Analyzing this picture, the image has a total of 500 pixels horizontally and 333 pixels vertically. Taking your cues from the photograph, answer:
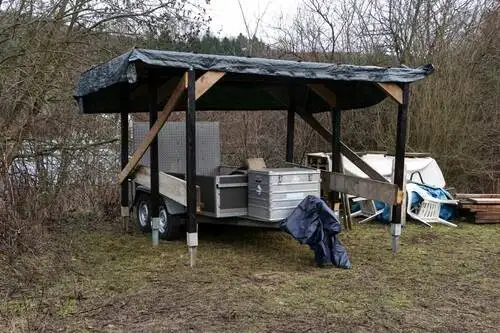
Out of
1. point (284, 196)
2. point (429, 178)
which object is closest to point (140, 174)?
point (284, 196)

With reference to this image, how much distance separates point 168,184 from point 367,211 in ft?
14.4

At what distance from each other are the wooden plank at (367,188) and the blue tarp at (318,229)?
1.06 meters

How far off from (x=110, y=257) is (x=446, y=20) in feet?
35.5

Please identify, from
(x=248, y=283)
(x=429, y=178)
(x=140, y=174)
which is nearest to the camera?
(x=248, y=283)

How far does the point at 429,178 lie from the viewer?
11242mm

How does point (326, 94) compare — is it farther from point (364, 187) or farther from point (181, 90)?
point (181, 90)

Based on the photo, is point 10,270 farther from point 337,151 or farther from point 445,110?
point 445,110

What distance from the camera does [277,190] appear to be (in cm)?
720

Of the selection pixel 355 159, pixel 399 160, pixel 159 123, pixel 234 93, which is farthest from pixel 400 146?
pixel 234 93

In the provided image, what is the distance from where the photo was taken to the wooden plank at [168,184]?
7191 millimetres

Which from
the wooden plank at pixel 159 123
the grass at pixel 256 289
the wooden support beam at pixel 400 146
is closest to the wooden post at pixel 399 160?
the wooden support beam at pixel 400 146

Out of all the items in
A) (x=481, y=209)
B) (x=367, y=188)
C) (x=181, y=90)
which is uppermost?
(x=181, y=90)

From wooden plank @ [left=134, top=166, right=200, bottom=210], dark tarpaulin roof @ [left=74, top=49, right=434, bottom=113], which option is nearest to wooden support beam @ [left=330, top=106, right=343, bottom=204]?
dark tarpaulin roof @ [left=74, top=49, right=434, bottom=113]

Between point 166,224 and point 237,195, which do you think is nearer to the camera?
point 237,195
